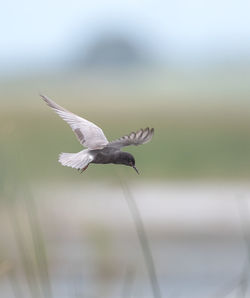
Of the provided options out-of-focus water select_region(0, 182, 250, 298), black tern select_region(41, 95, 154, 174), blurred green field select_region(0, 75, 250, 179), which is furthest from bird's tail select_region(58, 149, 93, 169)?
blurred green field select_region(0, 75, 250, 179)

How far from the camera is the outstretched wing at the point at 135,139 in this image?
4.66ft

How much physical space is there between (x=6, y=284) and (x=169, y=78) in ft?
30.5

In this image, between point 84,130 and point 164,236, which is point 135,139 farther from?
point 164,236

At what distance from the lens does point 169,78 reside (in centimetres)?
1336

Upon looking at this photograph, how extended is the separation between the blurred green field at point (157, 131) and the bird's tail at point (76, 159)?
5.56 metres

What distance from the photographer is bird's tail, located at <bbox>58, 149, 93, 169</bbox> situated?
1.40 meters

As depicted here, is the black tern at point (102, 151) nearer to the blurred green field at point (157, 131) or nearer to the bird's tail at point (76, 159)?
the bird's tail at point (76, 159)

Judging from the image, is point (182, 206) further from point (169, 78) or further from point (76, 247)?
point (169, 78)

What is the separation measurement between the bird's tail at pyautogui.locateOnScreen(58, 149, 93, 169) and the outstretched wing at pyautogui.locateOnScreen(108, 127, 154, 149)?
4 centimetres

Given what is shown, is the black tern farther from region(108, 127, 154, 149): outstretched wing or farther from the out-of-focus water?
the out-of-focus water

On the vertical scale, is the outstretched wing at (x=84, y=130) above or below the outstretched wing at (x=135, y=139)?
above

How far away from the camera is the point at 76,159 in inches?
56.1

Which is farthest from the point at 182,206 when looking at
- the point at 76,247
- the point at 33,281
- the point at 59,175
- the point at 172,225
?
the point at 33,281

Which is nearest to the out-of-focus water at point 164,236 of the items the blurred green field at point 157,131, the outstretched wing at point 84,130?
the blurred green field at point 157,131
